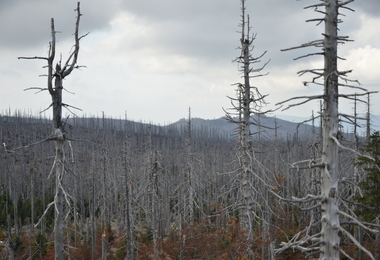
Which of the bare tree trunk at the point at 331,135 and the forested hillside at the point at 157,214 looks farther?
the forested hillside at the point at 157,214

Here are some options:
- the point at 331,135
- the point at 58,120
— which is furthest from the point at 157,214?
the point at 331,135

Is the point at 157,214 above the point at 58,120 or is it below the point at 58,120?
below

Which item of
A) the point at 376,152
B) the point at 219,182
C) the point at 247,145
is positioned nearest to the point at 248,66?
the point at 247,145

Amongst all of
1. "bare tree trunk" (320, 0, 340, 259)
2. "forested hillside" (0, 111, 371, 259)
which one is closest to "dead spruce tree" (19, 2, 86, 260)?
"forested hillside" (0, 111, 371, 259)

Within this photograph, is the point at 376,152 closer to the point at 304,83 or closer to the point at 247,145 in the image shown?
the point at 247,145

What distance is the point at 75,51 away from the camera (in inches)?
293

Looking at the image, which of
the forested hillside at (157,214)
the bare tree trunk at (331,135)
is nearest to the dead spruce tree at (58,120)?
the forested hillside at (157,214)

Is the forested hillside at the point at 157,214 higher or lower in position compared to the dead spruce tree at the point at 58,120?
lower

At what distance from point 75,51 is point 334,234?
6.24m

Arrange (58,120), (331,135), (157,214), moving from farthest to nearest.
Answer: (157,214) → (58,120) → (331,135)

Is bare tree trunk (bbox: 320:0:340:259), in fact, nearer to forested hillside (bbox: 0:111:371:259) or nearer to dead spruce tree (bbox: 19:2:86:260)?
forested hillside (bbox: 0:111:371:259)

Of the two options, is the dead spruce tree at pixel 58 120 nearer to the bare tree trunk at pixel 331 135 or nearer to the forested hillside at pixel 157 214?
the forested hillside at pixel 157 214

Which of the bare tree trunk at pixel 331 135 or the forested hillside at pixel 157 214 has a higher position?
the bare tree trunk at pixel 331 135

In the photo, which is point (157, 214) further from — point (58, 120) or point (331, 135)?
point (331, 135)
